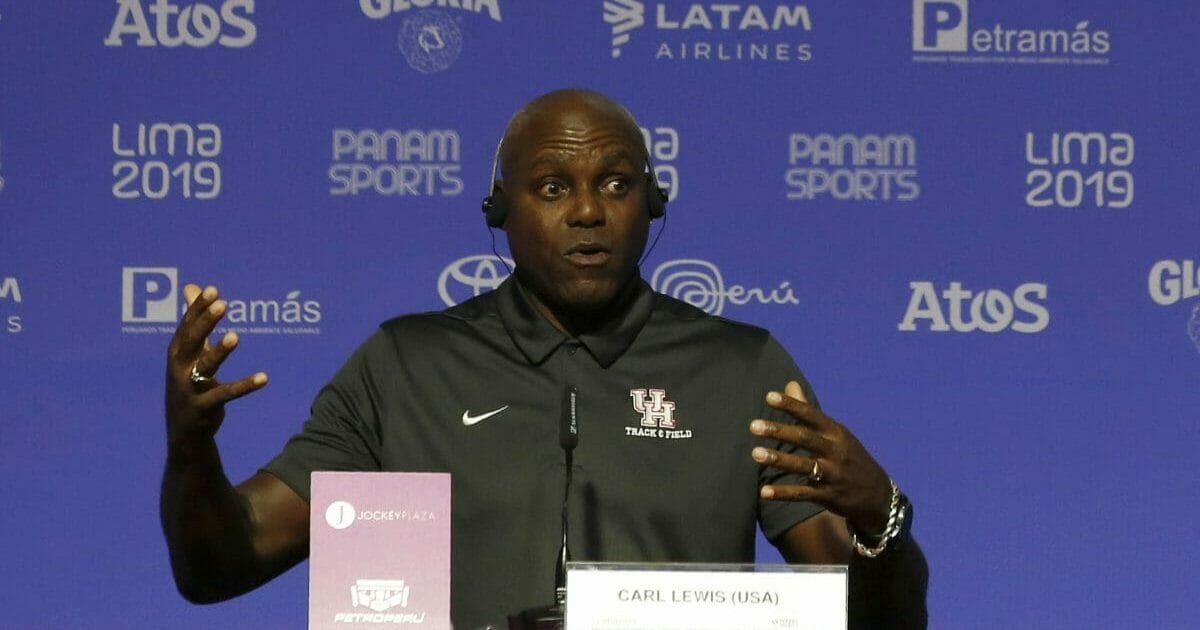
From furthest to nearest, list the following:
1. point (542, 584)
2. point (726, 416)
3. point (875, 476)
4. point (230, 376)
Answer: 1. point (230, 376)
2. point (726, 416)
3. point (542, 584)
4. point (875, 476)

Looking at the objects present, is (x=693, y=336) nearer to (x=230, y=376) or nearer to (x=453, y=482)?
(x=453, y=482)

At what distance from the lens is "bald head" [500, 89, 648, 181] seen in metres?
1.94

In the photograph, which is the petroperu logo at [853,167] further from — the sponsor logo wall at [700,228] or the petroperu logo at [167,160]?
Answer: the petroperu logo at [167,160]

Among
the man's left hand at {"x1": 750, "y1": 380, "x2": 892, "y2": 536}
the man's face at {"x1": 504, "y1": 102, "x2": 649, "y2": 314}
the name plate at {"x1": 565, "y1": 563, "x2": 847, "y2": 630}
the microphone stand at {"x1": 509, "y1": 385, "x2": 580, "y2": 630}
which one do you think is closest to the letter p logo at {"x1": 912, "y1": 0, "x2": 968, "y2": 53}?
the man's face at {"x1": 504, "y1": 102, "x2": 649, "y2": 314}

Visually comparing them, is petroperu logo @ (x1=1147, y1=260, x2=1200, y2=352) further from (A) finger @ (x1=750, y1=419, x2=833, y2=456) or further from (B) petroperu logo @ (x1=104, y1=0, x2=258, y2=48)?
(A) finger @ (x1=750, y1=419, x2=833, y2=456)

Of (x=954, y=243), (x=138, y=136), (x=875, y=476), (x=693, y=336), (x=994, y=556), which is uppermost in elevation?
(x=138, y=136)

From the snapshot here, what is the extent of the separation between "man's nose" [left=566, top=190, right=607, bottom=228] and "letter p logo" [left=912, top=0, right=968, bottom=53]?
1863mm

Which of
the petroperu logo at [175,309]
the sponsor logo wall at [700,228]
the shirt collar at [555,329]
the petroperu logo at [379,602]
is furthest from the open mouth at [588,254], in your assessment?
the petroperu logo at [175,309]

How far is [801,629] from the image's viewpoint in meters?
1.45

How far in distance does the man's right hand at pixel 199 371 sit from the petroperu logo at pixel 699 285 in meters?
2.03

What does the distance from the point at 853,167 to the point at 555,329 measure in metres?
1.72

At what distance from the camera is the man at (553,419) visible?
186 centimetres

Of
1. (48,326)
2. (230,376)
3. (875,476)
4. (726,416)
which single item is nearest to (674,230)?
(230,376)

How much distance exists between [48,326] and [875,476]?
247 cm
